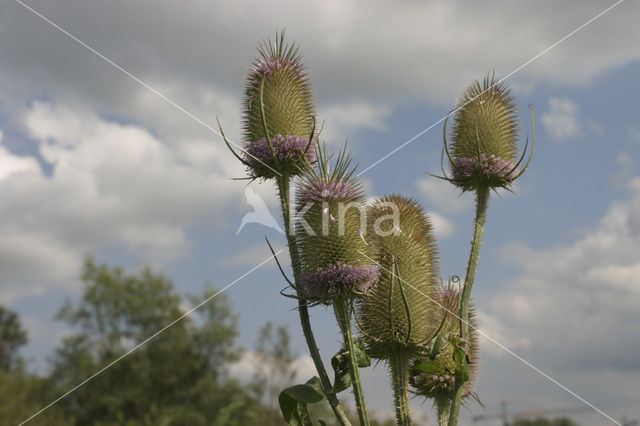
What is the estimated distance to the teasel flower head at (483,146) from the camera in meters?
6.43

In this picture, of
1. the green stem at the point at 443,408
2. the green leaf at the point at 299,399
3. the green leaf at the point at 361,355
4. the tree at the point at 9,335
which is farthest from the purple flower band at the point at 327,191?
the tree at the point at 9,335

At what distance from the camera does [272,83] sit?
634 centimetres

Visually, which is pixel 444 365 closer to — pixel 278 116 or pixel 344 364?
pixel 344 364

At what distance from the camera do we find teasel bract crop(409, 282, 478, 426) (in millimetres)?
5371

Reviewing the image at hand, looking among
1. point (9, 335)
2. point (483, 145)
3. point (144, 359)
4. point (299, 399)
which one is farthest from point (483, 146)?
point (9, 335)

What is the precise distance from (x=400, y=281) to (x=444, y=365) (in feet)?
4.75

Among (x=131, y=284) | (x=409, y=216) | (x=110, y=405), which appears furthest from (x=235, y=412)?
(x=409, y=216)

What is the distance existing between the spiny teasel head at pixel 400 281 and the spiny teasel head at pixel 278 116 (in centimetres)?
105

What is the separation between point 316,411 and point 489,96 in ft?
101

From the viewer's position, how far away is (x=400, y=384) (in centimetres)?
560

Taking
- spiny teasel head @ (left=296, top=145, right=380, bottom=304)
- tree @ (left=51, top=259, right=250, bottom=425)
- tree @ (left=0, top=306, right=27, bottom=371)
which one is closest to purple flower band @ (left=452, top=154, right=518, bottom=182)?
spiny teasel head @ (left=296, top=145, right=380, bottom=304)

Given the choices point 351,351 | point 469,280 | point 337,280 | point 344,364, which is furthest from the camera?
point 469,280

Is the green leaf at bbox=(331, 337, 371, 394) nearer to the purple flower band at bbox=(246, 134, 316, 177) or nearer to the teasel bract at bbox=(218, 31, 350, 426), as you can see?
the teasel bract at bbox=(218, 31, 350, 426)

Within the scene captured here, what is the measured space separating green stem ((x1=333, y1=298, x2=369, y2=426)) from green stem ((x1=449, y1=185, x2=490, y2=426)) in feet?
3.02
